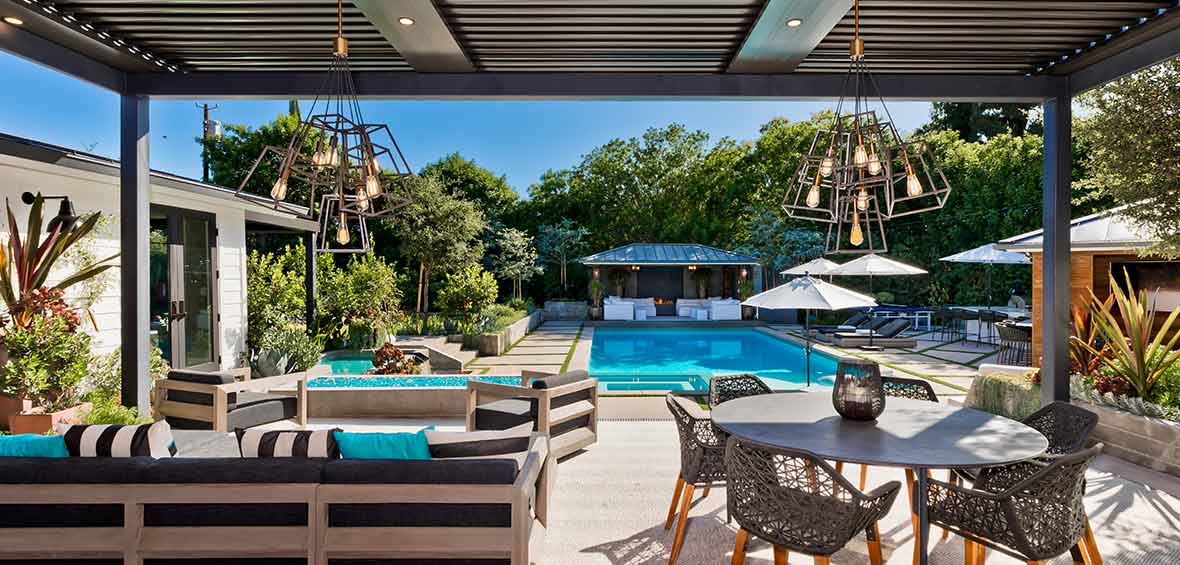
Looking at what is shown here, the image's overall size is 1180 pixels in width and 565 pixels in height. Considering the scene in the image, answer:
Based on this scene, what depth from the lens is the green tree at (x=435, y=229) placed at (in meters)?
16.8

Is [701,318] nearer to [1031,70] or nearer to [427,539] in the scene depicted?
[1031,70]

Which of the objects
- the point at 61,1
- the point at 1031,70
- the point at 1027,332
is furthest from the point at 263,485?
the point at 1027,332

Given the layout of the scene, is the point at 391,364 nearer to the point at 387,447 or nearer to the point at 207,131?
the point at 387,447

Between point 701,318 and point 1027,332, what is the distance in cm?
1030

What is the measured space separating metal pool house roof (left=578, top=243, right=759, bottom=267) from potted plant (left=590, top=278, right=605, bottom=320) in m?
0.68

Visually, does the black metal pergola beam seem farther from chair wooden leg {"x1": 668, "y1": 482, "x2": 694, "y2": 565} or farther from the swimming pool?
the swimming pool

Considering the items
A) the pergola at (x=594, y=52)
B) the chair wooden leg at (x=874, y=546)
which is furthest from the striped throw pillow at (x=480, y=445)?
the pergola at (x=594, y=52)

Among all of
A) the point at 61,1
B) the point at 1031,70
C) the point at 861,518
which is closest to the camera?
the point at 861,518

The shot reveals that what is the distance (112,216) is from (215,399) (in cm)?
335

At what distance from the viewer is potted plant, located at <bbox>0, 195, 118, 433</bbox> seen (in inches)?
196

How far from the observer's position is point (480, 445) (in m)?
3.04

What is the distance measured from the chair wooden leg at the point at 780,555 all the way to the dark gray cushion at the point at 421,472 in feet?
3.97

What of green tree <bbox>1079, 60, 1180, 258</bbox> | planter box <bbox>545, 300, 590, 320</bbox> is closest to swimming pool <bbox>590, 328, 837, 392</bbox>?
planter box <bbox>545, 300, 590, 320</bbox>

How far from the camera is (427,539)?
108 inches
